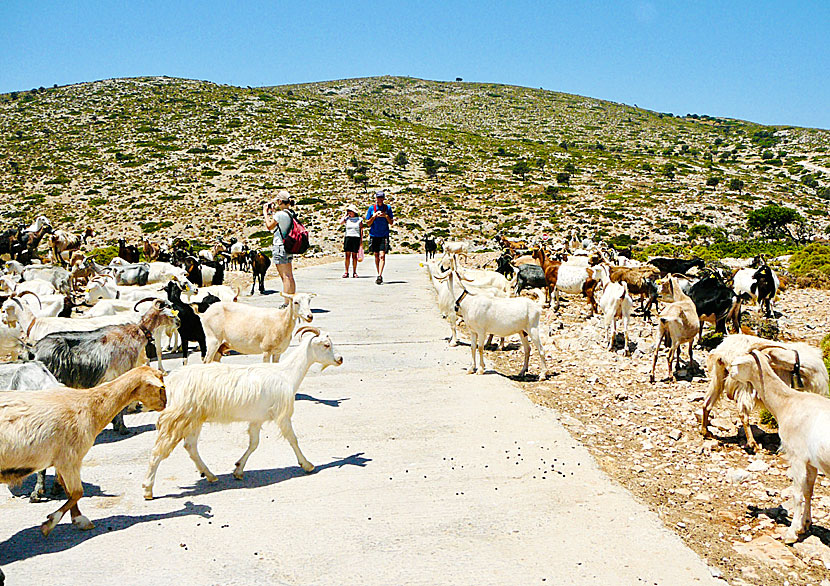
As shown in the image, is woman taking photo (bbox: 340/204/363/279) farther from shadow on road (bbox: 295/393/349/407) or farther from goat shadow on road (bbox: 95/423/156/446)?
goat shadow on road (bbox: 95/423/156/446)

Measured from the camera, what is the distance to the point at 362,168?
56.1 metres

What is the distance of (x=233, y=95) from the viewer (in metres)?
79.5

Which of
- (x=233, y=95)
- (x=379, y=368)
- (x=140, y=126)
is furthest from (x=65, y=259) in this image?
(x=233, y=95)

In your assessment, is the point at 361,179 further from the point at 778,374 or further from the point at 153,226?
the point at 778,374

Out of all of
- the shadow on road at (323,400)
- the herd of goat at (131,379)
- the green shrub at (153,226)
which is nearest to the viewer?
the herd of goat at (131,379)

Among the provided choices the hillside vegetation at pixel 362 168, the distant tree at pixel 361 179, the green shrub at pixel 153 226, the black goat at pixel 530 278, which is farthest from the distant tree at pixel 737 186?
the black goat at pixel 530 278

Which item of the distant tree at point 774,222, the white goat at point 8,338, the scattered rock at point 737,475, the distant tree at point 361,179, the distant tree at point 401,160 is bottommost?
the scattered rock at point 737,475

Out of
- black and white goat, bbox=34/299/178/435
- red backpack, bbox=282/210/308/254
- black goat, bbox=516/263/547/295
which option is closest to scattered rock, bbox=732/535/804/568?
black and white goat, bbox=34/299/178/435

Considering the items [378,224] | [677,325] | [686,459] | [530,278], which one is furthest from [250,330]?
[378,224]

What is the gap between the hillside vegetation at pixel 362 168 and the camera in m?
42.2

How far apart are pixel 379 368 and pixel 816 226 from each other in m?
39.3

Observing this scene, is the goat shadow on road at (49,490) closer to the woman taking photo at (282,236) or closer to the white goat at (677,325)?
the woman taking photo at (282,236)

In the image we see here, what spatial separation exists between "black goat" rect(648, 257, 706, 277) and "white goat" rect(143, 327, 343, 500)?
11900mm

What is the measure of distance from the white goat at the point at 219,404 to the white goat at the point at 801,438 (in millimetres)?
3583
